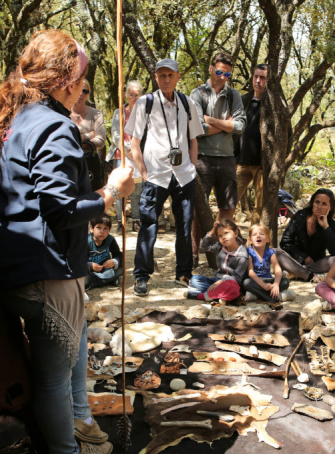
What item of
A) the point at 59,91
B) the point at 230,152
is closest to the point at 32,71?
the point at 59,91

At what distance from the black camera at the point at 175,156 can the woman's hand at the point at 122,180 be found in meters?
2.71

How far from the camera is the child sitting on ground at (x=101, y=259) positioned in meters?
5.33

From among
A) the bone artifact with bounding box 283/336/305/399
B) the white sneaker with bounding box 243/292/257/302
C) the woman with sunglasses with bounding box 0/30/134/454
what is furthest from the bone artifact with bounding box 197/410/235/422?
the white sneaker with bounding box 243/292/257/302

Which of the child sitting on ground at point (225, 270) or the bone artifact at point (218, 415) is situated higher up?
the child sitting on ground at point (225, 270)

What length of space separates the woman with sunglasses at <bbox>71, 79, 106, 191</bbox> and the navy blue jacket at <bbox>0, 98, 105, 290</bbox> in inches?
142

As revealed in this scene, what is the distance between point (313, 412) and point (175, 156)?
276 cm

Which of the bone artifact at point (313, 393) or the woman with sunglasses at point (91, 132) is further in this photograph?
the woman with sunglasses at point (91, 132)

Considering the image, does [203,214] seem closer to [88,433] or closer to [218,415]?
[218,415]

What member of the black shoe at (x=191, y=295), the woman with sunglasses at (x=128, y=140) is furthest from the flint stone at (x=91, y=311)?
the woman with sunglasses at (x=128, y=140)

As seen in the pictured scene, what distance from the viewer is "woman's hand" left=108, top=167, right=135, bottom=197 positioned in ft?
7.06

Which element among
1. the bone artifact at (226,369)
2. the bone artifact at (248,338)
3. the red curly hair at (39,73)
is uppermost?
the red curly hair at (39,73)

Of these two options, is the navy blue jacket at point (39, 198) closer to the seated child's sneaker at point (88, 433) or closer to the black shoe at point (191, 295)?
the seated child's sneaker at point (88, 433)

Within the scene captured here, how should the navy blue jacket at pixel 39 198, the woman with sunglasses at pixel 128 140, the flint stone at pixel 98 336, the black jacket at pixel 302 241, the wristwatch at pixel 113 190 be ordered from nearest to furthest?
1. the navy blue jacket at pixel 39 198
2. the wristwatch at pixel 113 190
3. the flint stone at pixel 98 336
4. the black jacket at pixel 302 241
5. the woman with sunglasses at pixel 128 140

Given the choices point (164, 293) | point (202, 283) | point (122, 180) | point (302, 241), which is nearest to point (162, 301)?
point (164, 293)
